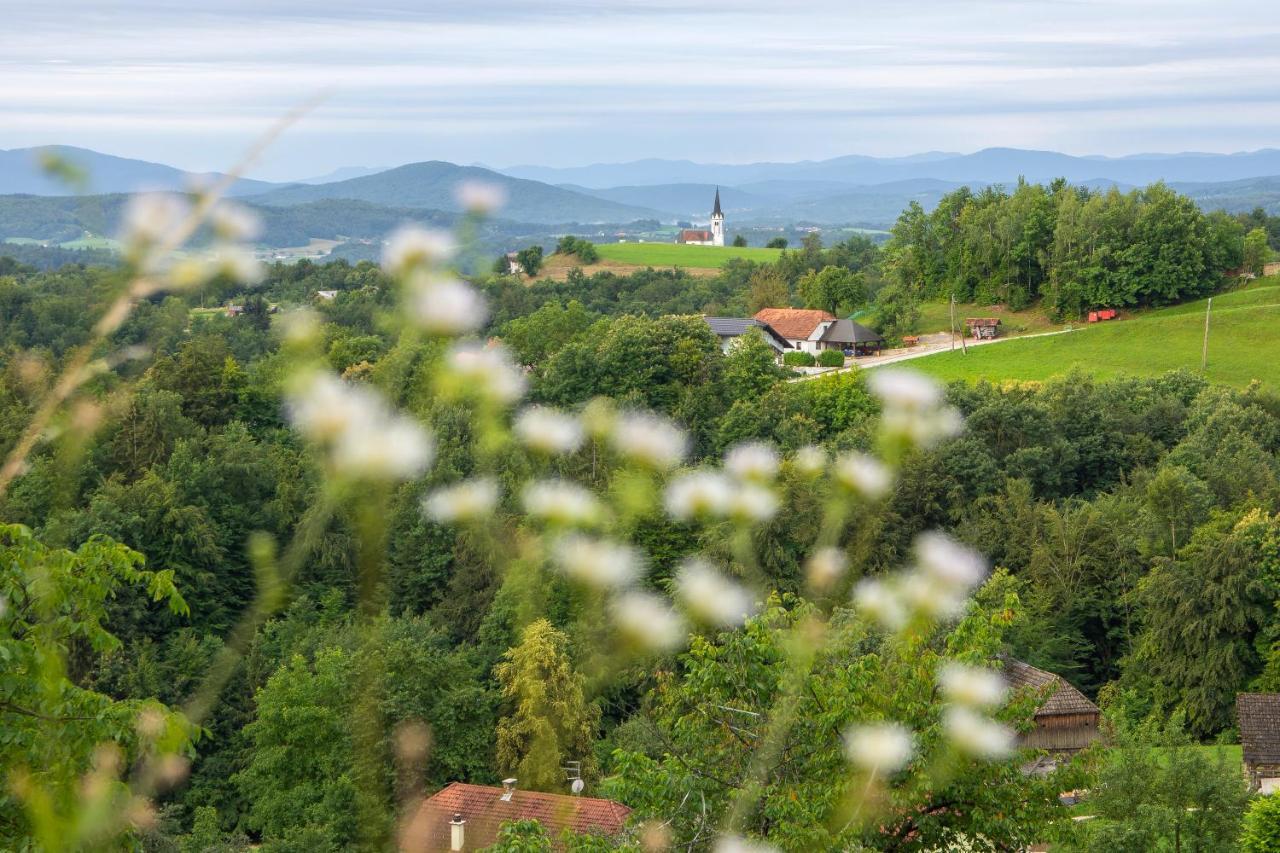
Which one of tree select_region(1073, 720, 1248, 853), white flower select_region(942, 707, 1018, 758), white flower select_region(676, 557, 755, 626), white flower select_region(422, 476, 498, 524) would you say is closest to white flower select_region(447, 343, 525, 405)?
white flower select_region(422, 476, 498, 524)

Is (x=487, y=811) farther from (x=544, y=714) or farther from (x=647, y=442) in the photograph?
(x=647, y=442)

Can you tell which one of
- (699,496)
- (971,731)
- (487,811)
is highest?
(699,496)

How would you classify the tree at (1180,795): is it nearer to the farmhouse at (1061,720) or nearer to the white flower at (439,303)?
the farmhouse at (1061,720)

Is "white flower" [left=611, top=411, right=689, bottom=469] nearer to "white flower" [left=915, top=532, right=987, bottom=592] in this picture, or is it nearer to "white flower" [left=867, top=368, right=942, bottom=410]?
"white flower" [left=867, top=368, right=942, bottom=410]

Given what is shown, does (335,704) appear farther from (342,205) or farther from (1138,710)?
(342,205)

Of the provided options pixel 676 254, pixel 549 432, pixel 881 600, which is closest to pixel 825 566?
pixel 549 432

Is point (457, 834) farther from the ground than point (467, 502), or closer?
closer

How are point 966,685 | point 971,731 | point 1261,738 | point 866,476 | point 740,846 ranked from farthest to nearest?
point 1261,738, point 966,685, point 971,731, point 740,846, point 866,476

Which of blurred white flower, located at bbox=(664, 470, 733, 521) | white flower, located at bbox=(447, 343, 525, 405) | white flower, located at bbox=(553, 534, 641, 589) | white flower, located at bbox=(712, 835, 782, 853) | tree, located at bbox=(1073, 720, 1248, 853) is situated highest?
white flower, located at bbox=(447, 343, 525, 405)
